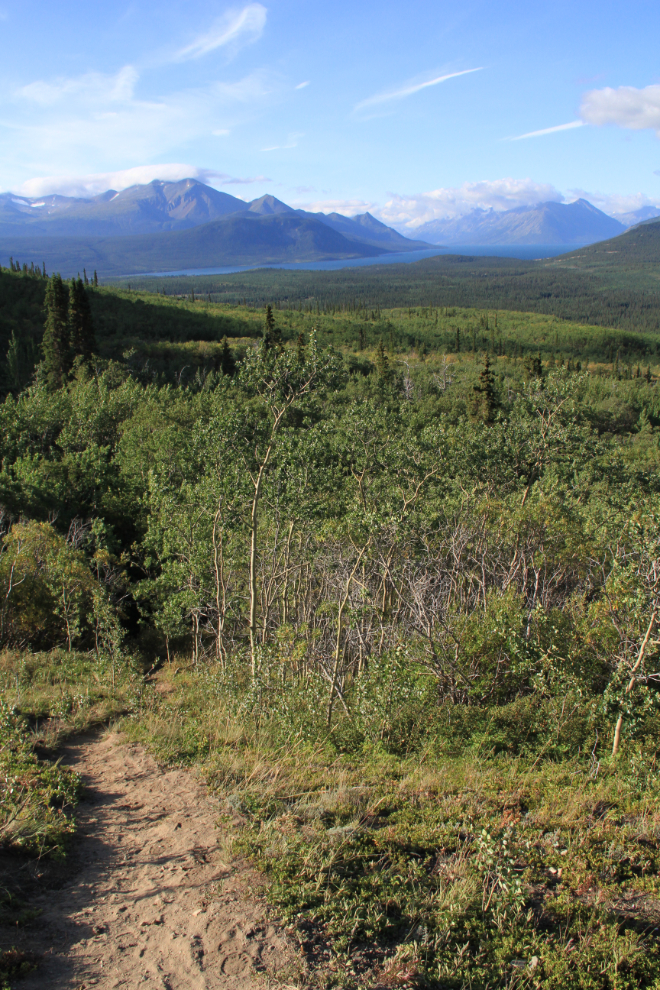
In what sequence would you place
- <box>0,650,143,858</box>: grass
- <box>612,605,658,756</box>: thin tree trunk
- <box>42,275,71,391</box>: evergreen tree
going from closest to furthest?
<box>0,650,143,858</box>: grass → <box>612,605,658,756</box>: thin tree trunk → <box>42,275,71,391</box>: evergreen tree

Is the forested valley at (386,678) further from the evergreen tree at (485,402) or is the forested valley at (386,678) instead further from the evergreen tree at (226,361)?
the evergreen tree at (226,361)

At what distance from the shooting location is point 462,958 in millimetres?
5250

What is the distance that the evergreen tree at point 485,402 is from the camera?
4478 centimetres

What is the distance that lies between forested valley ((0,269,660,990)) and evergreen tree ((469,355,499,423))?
20664 millimetres

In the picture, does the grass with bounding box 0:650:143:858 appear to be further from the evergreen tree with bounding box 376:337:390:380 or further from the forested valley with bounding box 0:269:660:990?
the evergreen tree with bounding box 376:337:390:380

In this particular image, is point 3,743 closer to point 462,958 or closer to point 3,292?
point 462,958

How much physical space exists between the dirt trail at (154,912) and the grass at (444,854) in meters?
0.36

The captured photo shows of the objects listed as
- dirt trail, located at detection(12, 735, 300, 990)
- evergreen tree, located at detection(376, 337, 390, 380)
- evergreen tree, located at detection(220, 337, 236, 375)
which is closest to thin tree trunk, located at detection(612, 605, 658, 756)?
dirt trail, located at detection(12, 735, 300, 990)

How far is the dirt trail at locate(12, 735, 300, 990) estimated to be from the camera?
189 inches

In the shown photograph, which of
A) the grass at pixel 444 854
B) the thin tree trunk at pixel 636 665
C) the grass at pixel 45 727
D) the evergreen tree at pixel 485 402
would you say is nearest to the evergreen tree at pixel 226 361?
the evergreen tree at pixel 485 402

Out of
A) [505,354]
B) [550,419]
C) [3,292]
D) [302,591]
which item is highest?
[3,292]

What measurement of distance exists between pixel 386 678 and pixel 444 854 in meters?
3.14

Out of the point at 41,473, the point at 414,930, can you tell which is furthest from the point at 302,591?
the point at 41,473

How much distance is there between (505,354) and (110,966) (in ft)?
369
